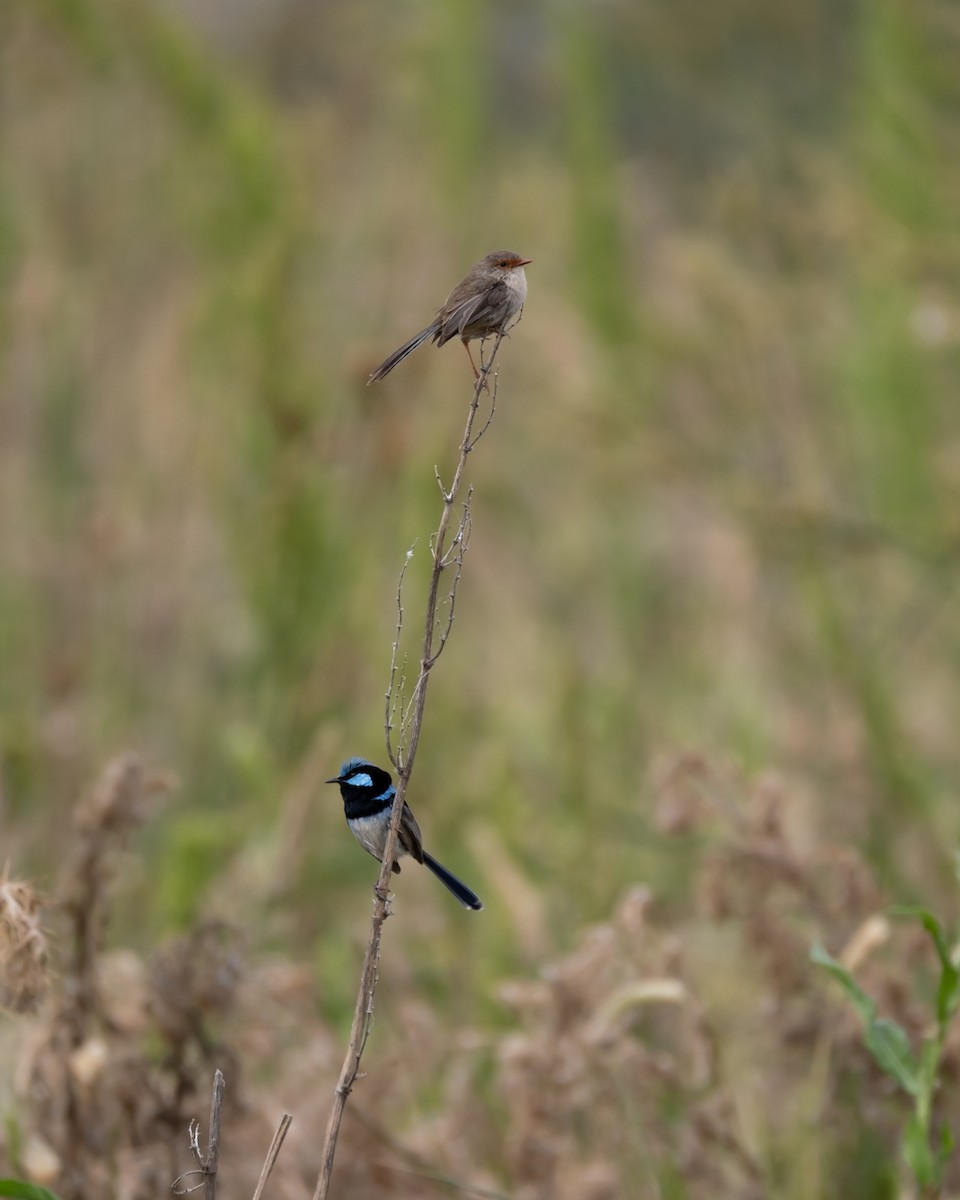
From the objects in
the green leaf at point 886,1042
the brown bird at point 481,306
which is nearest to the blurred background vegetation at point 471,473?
the green leaf at point 886,1042

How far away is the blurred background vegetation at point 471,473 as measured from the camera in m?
3.66

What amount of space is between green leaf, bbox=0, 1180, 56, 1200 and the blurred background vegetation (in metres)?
1.34

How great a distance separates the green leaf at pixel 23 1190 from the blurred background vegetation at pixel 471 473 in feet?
4.41

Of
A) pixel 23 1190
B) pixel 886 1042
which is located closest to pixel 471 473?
pixel 886 1042

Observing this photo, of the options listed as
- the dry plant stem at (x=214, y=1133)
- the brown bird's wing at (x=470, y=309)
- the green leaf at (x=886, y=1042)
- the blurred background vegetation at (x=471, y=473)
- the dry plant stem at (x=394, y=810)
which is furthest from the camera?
the blurred background vegetation at (x=471, y=473)

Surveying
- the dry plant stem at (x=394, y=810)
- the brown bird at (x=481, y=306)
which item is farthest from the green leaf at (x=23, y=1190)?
the brown bird at (x=481, y=306)

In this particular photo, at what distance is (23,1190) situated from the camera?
1570mm

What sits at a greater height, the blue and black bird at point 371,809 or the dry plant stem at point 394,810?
the blue and black bird at point 371,809

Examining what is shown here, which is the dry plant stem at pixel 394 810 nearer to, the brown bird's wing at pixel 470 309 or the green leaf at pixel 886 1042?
the brown bird's wing at pixel 470 309

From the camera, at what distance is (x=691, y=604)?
19.5 feet

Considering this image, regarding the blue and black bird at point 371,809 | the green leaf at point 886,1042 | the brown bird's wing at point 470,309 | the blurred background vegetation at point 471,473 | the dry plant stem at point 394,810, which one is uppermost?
the blurred background vegetation at point 471,473

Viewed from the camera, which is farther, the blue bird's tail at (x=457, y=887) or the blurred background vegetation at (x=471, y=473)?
the blurred background vegetation at (x=471, y=473)

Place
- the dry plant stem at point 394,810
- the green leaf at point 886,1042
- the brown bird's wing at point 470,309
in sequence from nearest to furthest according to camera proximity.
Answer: the dry plant stem at point 394,810, the brown bird's wing at point 470,309, the green leaf at point 886,1042

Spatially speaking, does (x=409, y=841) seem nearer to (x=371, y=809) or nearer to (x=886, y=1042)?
(x=371, y=809)
